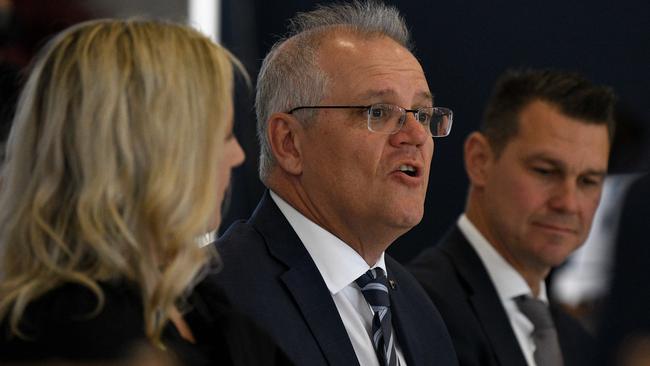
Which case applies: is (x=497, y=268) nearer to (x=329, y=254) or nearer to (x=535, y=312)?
(x=535, y=312)

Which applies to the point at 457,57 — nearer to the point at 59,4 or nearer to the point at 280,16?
the point at 280,16

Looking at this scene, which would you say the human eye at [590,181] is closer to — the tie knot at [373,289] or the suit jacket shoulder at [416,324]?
the suit jacket shoulder at [416,324]

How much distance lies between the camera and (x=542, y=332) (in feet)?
9.89

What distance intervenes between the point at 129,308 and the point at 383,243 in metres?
0.97

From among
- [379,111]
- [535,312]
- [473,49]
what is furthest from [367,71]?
[473,49]

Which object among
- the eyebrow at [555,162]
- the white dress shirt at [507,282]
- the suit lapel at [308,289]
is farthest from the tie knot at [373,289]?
the eyebrow at [555,162]

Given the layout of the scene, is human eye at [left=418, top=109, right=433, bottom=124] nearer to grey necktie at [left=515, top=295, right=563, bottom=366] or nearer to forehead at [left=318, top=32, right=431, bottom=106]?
forehead at [left=318, top=32, right=431, bottom=106]

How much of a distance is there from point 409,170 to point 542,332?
31.9 inches

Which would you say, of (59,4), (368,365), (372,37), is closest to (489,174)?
(372,37)

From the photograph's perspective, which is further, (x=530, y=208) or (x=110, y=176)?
(x=530, y=208)

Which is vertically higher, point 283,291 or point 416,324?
point 283,291

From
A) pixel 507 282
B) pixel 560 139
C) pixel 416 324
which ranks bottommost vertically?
pixel 507 282

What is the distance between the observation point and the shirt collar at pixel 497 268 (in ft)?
9.96

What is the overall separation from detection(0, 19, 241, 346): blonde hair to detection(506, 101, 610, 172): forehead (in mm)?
1665
